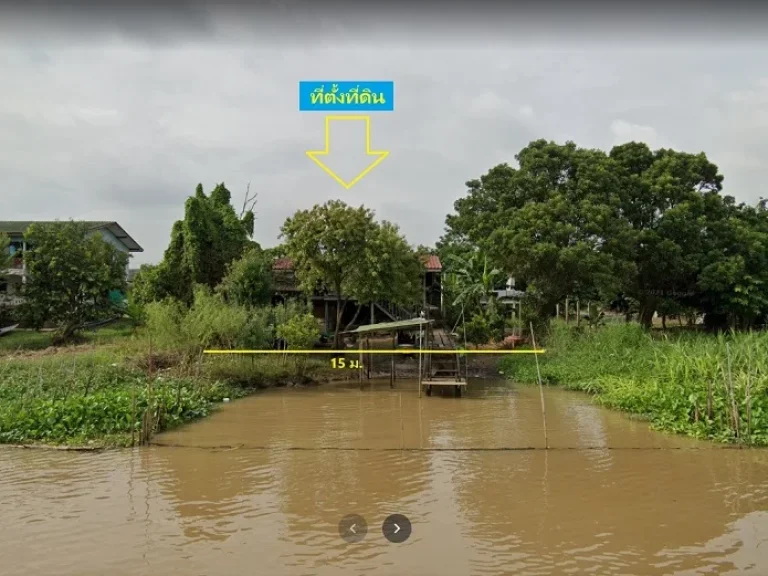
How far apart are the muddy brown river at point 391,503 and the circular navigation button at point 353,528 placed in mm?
96

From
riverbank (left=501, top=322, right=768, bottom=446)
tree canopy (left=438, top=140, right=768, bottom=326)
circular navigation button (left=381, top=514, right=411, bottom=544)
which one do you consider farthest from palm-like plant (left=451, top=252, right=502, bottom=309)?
circular navigation button (left=381, top=514, right=411, bottom=544)

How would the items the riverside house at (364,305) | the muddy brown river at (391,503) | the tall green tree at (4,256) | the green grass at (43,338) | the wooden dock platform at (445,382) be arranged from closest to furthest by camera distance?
the muddy brown river at (391,503) < the wooden dock platform at (445,382) < the green grass at (43,338) < the tall green tree at (4,256) < the riverside house at (364,305)

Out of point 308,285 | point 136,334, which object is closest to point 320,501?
point 308,285

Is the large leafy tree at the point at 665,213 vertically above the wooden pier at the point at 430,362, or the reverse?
the large leafy tree at the point at 665,213

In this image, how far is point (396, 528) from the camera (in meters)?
6.04

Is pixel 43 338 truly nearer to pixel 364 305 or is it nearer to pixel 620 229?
pixel 364 305

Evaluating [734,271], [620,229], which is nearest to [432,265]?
[620,229]

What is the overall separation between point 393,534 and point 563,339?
525 inches

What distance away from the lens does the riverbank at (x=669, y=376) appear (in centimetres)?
948

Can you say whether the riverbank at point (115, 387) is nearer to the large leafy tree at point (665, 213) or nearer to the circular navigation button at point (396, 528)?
the circular navigation button at point (396, 528)

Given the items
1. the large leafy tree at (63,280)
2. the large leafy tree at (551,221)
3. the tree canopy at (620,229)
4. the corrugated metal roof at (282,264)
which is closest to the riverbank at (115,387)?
the large leafy tree at (63,280)

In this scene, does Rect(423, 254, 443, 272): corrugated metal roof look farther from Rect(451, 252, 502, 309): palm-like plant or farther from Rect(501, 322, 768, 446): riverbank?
Rect(501, 322, 768, 446): riverbank

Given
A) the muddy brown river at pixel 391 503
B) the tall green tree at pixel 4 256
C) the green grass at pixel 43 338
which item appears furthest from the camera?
the tall green tree at pixel 4 256

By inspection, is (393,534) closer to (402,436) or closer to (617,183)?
(402,436)
